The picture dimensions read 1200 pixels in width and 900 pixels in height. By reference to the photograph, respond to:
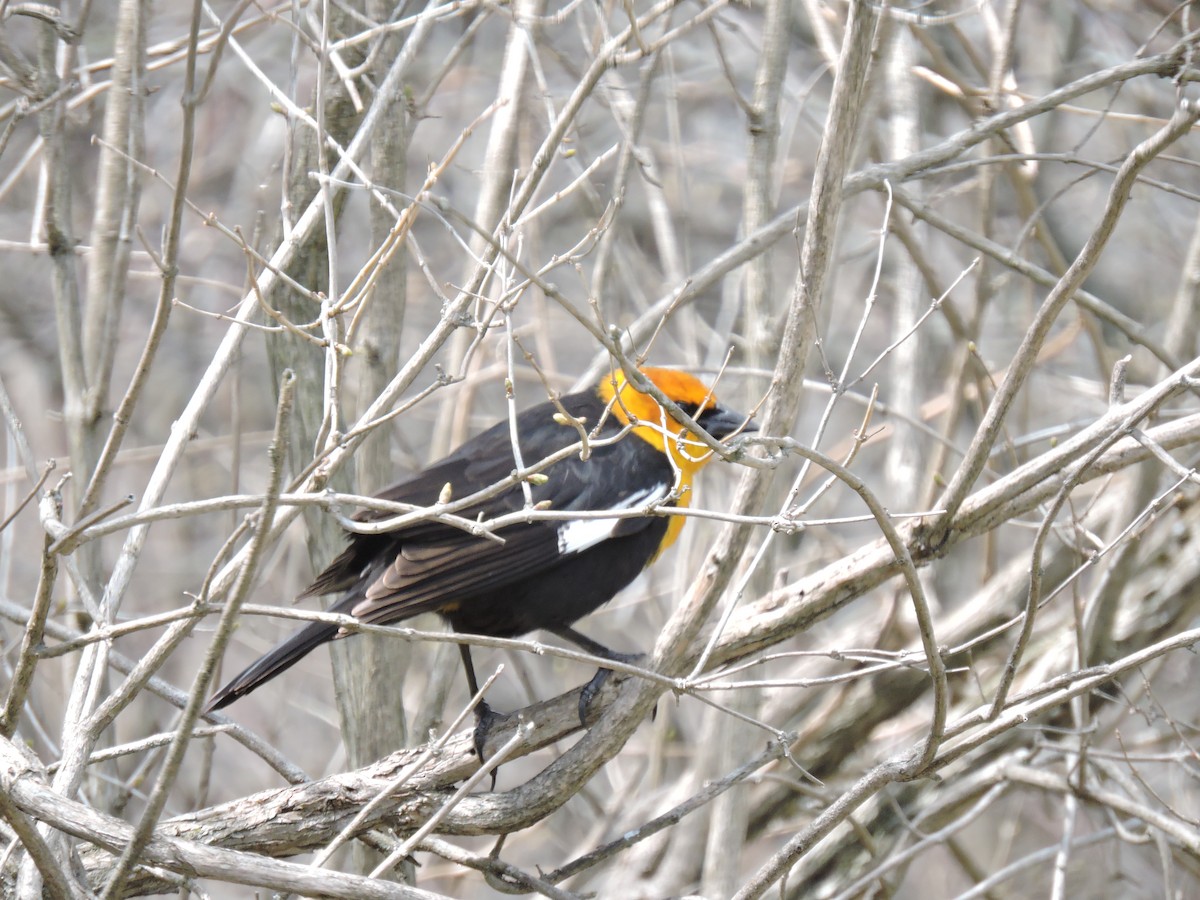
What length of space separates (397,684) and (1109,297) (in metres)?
5.23

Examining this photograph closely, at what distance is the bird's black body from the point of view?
3.69m

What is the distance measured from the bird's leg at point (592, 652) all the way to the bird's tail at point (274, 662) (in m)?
0.72

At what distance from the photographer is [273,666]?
334 centimetres

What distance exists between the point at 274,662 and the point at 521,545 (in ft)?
2.81

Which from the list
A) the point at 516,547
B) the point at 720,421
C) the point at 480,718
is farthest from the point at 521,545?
the point at 720,421

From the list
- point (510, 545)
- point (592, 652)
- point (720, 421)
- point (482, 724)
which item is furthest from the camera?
point (720, 421)

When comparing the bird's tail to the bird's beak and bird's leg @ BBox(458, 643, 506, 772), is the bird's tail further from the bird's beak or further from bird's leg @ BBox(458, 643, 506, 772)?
the bird's beak

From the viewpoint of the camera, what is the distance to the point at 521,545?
12.7ft

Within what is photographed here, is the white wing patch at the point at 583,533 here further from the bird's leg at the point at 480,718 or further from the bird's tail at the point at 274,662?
the bird's tail at the point at 274,662

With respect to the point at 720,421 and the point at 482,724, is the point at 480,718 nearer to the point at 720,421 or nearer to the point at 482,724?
the point at 482,724

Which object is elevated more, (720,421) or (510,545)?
(720,421)

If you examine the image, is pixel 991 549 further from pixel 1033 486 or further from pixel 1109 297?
pixel 1109 297

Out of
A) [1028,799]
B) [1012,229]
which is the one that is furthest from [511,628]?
[1028,799]

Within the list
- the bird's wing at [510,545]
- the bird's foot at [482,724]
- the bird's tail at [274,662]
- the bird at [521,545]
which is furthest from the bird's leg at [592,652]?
the bird's tail at [274,662]
